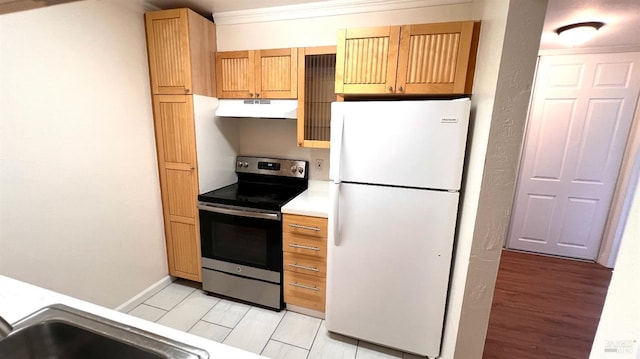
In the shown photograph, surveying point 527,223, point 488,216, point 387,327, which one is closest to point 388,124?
point 488,216

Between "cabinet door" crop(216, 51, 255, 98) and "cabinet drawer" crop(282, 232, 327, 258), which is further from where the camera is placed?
"cabinet door" crop(216, 51, 255, 98)

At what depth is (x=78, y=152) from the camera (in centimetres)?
162

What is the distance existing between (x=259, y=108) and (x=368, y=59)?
3.13 ft

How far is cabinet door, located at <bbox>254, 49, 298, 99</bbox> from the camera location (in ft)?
6.60

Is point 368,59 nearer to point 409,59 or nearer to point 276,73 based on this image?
point 409,59

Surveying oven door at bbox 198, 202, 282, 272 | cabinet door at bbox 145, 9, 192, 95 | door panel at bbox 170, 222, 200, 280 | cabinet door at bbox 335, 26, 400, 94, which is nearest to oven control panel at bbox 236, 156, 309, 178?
oven door at bbox 198, 202, 282, 272

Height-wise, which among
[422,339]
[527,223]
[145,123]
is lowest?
[422,339]

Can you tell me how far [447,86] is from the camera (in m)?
1.56

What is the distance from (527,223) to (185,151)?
377 cm

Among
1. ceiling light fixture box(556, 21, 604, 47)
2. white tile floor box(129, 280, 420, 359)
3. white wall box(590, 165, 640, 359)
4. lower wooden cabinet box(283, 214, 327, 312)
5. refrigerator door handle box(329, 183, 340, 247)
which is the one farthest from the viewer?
ceiling light fixture box(556, 21, 604, 47)

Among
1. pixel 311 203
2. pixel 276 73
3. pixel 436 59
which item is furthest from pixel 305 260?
pixel 436 59

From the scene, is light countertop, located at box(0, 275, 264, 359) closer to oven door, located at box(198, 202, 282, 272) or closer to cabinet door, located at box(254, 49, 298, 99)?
oven door, located at box(198, 202, 282, 272)

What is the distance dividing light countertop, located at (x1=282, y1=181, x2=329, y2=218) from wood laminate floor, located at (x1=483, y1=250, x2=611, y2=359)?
146 cm

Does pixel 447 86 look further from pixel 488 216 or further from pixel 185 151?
pixel 185 151
